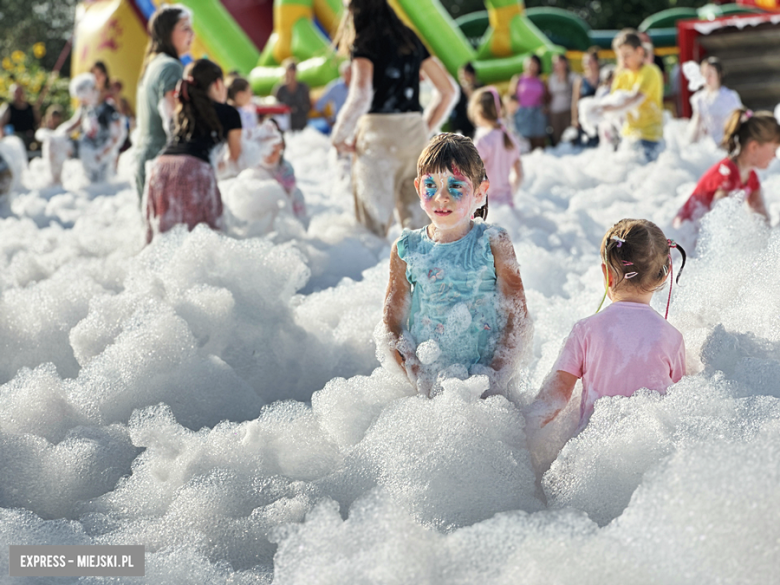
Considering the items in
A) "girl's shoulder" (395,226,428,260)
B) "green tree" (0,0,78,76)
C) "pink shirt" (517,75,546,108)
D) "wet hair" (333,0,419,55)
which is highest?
"wet hair" (333,0,419,55)

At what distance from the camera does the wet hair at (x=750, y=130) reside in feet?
12.9

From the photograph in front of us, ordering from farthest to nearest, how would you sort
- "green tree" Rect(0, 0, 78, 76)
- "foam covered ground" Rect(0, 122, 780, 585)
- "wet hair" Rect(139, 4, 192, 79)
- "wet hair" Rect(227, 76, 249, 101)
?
"green tree" Rect(0, 0, 78, 76) < "wet hair" Rect(227, 76, 249, 101) < "wet hair" Rect(139, 4, 192, 79) < "foam covered ground" Rect(0, 122, 780, 585)

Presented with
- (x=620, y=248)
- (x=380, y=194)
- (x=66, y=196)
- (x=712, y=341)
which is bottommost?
(x=66, y=196)

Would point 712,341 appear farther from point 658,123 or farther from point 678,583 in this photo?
point 658,123

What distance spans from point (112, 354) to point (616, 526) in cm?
197

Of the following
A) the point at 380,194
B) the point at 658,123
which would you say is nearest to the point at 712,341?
the point at 380,194

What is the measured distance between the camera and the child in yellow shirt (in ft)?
21.6

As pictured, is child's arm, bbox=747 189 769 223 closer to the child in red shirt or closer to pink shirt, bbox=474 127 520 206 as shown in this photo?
the child in red shirt

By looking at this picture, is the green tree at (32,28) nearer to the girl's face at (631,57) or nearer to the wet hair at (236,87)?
the wet hair at (236,87)

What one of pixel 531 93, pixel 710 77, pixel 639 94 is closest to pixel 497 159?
pixel 639 94

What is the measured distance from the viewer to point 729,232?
3471mm

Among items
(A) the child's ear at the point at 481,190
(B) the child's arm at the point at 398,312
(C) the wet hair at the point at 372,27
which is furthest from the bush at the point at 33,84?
(A) the child's ear at the point at 481,190

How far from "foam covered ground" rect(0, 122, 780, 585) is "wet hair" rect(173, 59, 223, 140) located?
0.66 metres

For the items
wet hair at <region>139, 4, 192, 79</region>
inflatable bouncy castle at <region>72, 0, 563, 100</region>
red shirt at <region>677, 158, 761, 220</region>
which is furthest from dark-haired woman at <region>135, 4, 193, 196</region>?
inflatable bouncy castle at <region>72, 0, 563, 100</region>
